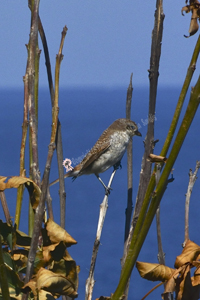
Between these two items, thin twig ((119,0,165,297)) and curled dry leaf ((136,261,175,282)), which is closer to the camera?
curled dry leaf ((136,261,175,282))

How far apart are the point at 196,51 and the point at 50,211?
1.78 ft

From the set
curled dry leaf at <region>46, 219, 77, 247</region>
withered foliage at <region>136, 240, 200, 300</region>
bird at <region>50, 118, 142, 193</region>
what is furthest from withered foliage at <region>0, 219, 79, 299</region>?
bird at <region>50, 118, 142, 193</region>

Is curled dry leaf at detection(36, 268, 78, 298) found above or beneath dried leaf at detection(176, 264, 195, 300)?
above

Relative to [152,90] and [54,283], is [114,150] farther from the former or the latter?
[54,283]

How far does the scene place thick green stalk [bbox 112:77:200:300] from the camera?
16.2 inches

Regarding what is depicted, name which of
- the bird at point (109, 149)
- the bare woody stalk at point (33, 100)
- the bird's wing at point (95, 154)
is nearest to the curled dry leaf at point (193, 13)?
the bare woody stalk at point (33, 100)

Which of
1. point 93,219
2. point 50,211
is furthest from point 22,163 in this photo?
point 93,219

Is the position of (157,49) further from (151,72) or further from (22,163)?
(22,163)

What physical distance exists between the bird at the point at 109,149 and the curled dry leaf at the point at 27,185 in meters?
2.09

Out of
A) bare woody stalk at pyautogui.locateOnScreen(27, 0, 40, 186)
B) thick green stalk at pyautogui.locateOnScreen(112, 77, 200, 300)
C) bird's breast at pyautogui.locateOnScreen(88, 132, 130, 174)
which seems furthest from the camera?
bird's breast at pyautogui.locateOnScreen(88, 132, 130, 174)

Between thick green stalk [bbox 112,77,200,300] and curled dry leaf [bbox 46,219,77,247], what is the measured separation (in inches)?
5.0

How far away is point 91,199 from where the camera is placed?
Result: 2180cm

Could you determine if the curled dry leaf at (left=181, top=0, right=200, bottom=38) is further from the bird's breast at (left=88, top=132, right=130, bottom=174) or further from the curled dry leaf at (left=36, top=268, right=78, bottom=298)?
the bird's breast at (left=88, top=132, right=130, bottom=174)

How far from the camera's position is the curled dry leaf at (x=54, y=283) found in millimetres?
505
